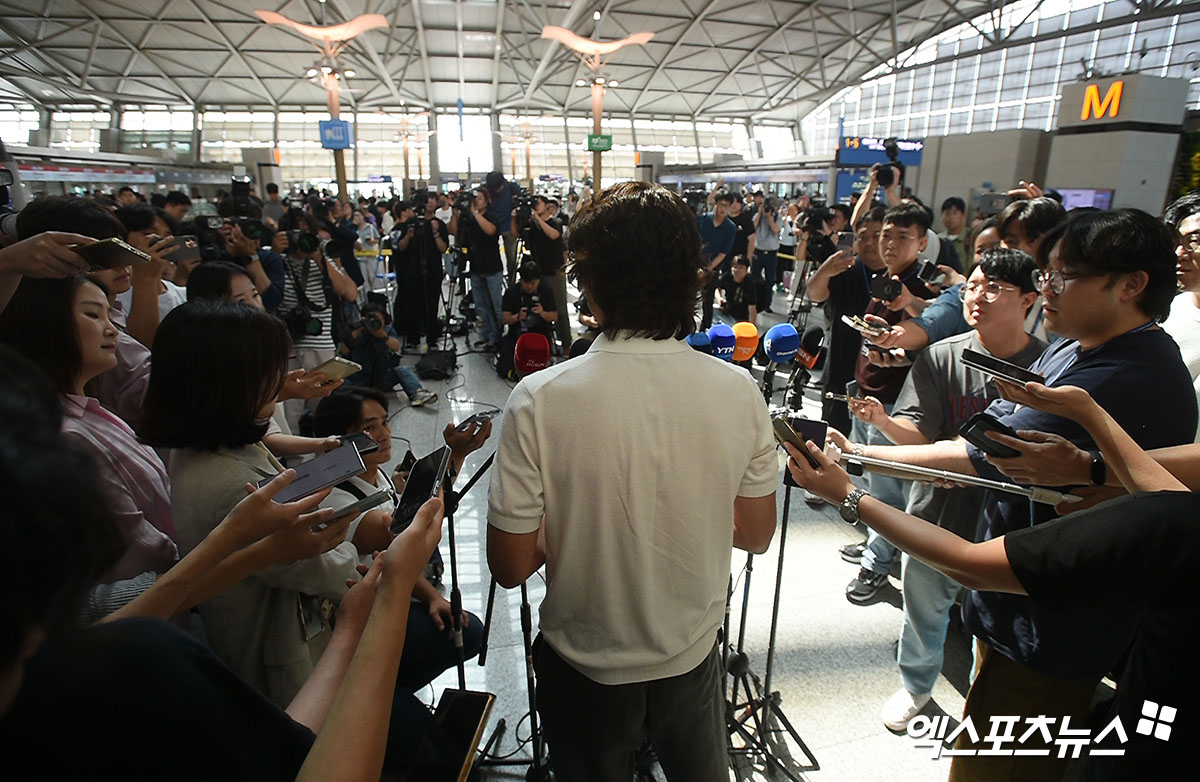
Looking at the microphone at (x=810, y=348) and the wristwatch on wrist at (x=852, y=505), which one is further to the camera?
the microphone at (x=810, y=348)

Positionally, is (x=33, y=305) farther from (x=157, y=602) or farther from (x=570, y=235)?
(x=570, y=235)

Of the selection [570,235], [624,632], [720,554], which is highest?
[570,235]

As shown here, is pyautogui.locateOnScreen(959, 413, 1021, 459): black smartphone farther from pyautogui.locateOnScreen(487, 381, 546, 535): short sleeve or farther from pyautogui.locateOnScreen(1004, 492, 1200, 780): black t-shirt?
Answer: pyautogui.locateOnScreen(487, 381, 546, 535): short sleeve

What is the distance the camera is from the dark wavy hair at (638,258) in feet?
3.35

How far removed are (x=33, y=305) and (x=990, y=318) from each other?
8.97 feet

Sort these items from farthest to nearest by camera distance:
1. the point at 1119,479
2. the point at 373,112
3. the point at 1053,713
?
the point at 373,112 → the point at 1053,713 → the point at 1119,479

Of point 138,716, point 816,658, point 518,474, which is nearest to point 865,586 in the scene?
point 816,658

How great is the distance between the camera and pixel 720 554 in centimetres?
115

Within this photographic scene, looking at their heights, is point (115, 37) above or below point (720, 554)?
above

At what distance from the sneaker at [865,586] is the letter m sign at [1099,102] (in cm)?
1007

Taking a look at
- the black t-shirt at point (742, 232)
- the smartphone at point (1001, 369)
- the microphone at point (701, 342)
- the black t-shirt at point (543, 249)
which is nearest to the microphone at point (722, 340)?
the microphone at point (701, 342)

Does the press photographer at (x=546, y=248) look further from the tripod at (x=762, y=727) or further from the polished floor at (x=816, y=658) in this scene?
the tripod at (x=762, y=727)

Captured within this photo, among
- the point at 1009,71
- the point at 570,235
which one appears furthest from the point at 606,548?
the point at 1009,71

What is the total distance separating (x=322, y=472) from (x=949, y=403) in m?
1.99
